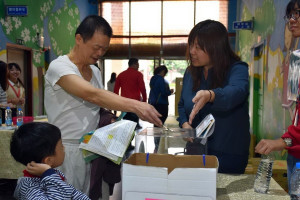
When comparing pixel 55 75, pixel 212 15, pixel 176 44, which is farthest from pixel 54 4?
pixel 55 75

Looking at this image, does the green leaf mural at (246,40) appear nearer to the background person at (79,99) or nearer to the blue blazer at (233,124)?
the blue blazer at (233,124)

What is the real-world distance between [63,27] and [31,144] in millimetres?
7671

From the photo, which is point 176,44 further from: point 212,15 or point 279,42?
point 279,42

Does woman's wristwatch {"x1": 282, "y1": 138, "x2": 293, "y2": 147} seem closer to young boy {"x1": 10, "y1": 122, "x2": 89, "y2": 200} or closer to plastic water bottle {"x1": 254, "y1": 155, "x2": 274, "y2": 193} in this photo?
plastic water bottle {"x1": 254, "y1": 155, "x2": 274, "y2": 193}

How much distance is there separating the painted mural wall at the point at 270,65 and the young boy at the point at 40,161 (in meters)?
3.00

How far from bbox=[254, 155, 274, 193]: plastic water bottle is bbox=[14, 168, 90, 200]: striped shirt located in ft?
2.46

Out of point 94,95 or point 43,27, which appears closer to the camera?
point 94,95

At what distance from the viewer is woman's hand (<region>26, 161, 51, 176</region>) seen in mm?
1240

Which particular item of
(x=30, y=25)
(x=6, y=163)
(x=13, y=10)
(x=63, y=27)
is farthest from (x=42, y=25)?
(x=6, y=163)

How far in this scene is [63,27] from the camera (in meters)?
8.45

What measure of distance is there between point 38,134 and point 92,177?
1.18 ft

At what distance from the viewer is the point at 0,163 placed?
3562 millimetres

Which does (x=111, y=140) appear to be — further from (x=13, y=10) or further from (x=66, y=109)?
(x=13, y=10)

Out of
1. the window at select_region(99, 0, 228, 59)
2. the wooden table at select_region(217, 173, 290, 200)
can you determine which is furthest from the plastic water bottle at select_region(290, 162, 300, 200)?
the window at select_region(99, 0, 228, 59)
